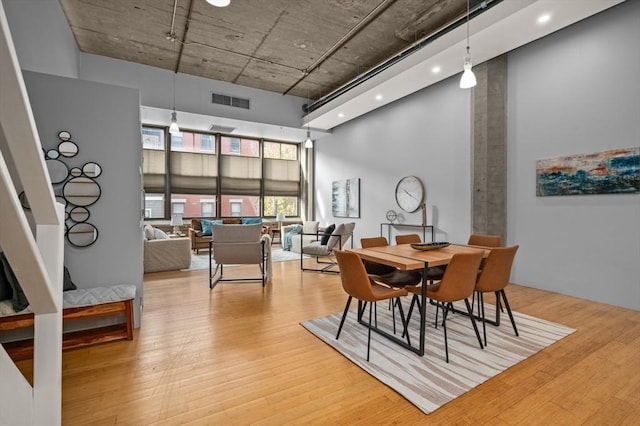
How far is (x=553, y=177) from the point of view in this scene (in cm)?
425

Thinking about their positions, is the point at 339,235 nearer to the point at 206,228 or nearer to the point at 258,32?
the point at 258,32

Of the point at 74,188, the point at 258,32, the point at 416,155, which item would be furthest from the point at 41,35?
the point at 416,155

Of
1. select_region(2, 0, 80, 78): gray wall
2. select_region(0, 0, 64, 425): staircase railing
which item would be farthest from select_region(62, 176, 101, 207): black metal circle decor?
select_region(0, 0, 64, 425): staircase railing

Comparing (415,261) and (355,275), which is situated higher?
(415,261)

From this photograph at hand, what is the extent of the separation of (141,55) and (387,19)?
468 centimetres

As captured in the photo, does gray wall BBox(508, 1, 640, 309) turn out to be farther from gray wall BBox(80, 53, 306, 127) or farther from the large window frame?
the large window frame

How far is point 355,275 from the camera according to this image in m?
2.56

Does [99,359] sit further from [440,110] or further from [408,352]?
[440,110]

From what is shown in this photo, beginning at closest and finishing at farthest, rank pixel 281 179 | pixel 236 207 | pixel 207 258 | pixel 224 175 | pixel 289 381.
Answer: pixel 289 381 → pixel 207 258 → pixel 224 175 → pixel 236 207 → pixel 281 179

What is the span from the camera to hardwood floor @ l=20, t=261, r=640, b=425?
6.11 ft

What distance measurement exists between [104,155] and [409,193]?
5238 mm

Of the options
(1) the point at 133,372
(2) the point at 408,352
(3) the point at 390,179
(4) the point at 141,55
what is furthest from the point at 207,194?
(2) the point at 408,352

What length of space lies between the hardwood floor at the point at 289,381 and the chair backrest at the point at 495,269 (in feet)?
2.10

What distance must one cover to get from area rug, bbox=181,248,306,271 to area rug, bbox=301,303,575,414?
358cm
